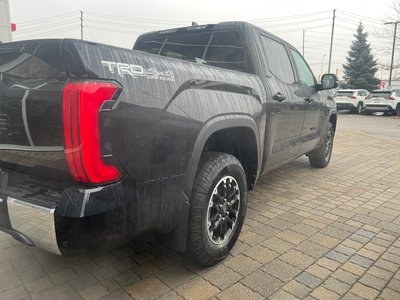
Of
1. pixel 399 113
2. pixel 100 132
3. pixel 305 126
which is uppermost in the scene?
pixel 100 132

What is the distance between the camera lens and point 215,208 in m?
2.60

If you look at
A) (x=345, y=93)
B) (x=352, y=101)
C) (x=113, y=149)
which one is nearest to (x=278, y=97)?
(x=113, y=149)

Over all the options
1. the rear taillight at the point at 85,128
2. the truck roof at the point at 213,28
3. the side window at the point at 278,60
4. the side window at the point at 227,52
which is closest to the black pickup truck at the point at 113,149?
the rear taillight at the point at 85,128

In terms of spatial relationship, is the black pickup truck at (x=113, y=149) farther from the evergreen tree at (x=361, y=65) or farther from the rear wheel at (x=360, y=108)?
the evergreen tree at (x=361, y=65)

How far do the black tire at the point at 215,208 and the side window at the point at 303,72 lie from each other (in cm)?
225

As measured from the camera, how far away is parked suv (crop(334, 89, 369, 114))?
22234mm

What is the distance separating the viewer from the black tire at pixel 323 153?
584 cm

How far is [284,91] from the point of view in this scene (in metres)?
3.73

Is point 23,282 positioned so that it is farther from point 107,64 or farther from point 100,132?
point 107,64

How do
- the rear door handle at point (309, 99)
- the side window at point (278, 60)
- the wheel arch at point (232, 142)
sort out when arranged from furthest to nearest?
1. the rear door handle at point (309, 99)
2. the side window at point (278, 60)
3. the wheel arch at point (232, 142)

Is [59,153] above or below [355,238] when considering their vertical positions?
above

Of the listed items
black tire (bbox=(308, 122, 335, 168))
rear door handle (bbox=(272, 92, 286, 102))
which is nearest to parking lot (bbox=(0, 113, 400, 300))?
rear door handle (bbox=(272, 92, 286, 102))

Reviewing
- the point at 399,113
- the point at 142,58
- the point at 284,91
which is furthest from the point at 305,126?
the point at 399,113

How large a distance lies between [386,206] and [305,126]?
53.7 inches
